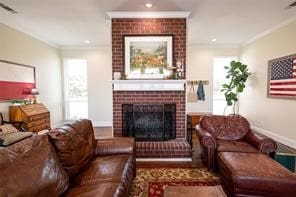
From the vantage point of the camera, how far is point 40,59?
19.7 feet

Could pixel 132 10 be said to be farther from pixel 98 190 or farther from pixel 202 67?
pixel 202 67

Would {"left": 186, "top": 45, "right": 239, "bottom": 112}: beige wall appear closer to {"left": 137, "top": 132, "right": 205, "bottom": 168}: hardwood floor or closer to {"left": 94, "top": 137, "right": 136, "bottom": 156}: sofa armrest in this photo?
{"left": 137, "top": 132, "right": 205, "bottom": 168}: hardwood floor

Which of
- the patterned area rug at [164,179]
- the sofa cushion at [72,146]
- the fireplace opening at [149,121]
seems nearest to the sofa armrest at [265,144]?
the patterned area rug at [164,179]

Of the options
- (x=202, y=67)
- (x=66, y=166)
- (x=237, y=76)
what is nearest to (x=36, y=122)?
(x=66, y=166)

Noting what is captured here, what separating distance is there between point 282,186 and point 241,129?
1.65 m

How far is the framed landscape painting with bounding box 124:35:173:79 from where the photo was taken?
438 centimetres

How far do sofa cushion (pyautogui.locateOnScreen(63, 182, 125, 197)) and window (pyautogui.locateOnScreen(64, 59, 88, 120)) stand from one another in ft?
19.3

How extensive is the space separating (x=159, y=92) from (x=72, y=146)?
2582mm

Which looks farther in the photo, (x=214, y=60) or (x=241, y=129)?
(x=214, y=60)

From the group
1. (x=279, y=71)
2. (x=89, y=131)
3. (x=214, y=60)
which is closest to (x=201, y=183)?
(x=89, y=131)

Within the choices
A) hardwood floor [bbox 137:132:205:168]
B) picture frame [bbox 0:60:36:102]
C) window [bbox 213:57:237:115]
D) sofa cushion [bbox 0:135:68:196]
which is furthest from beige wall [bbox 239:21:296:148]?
picture frame [bbox 0:60:36:102]

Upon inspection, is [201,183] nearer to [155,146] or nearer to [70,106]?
[155,146]

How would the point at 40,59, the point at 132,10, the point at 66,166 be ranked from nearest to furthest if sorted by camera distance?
1. the point at 66,166
2. the point at 132,10
3. the point at 40,59

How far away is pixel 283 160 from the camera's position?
329 cm
